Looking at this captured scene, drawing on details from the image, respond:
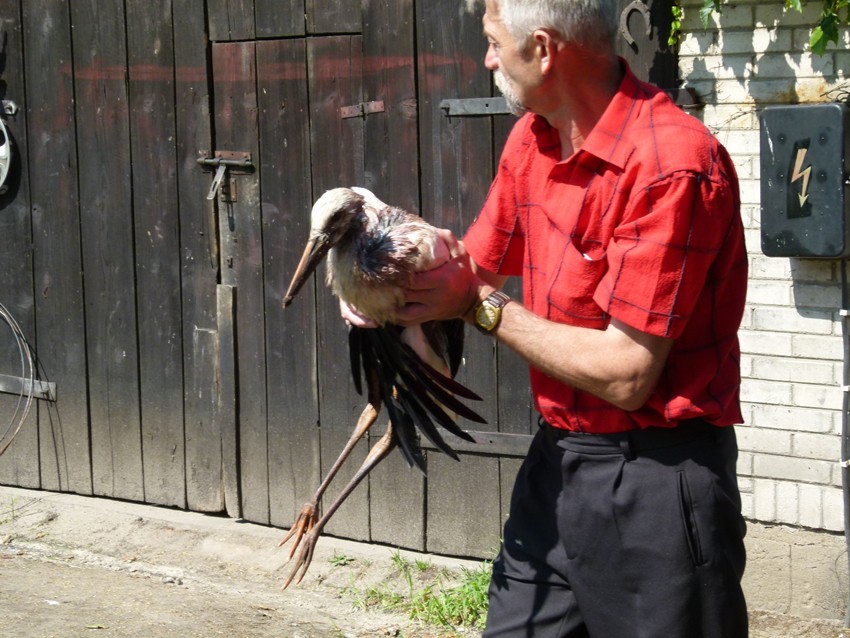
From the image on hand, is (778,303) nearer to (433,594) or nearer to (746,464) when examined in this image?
(746,464)

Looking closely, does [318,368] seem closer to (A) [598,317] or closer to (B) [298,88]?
(B) [298,88]

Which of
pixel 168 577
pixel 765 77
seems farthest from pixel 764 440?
pixel 168 577

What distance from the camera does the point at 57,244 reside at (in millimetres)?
5734

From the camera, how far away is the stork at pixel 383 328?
2.78 metres

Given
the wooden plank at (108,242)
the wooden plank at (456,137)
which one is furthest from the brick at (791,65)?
the wooden plank at (108,242)

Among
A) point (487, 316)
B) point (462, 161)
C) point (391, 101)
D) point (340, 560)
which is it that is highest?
point (391, 101)

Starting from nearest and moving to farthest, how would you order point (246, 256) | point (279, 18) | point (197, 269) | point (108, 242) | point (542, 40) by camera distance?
point (542, 40), point (279, 18), point (246, 256), point (197, 269), point (108, 242)

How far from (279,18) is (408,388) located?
2386mm

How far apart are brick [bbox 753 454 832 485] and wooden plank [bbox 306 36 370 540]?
5.22 ft

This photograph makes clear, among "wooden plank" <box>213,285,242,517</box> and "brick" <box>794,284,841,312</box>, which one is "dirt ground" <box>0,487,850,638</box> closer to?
"wooden plank" <box>213,285,242,517</box>

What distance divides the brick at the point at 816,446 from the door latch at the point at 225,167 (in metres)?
2.50

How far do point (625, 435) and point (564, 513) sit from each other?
0.24 m

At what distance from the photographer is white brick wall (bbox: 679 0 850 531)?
3895 millimetres

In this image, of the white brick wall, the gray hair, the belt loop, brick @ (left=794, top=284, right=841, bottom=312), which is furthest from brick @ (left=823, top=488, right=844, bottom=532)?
the gray hair
